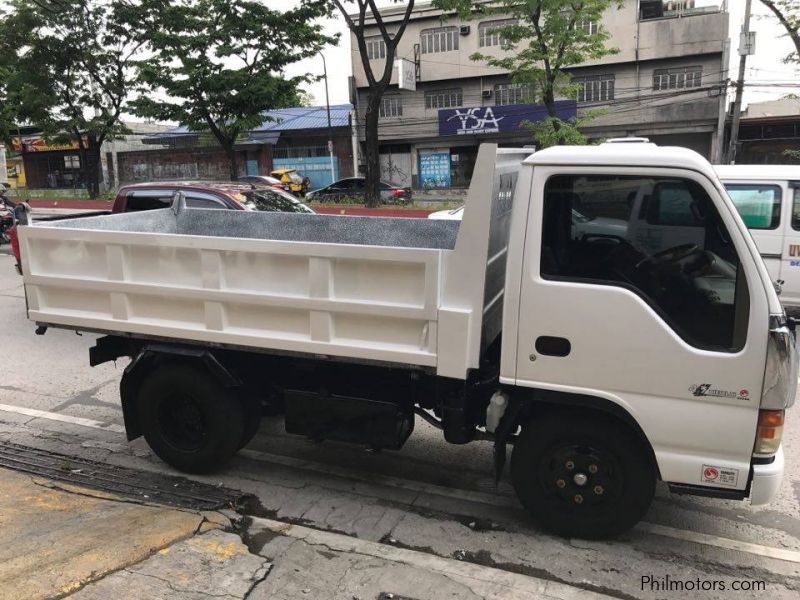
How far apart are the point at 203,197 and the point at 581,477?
600 cm

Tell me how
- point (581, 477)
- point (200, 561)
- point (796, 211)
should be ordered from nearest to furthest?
1. point (200, 561)
2. point (581, 477)
3. point (796, 211)

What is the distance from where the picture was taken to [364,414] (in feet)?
13.5

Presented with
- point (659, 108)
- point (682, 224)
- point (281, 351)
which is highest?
point (659, 108)

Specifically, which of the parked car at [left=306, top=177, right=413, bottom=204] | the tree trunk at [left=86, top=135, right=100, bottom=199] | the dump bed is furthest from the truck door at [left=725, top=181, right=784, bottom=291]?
the tree trunk at [left=86, top=135, right=100, bottom=199]

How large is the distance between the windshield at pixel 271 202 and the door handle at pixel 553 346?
17.1 feet

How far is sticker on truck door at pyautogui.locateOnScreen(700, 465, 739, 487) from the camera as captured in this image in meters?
3.36

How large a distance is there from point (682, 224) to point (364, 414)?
2118 millimetres

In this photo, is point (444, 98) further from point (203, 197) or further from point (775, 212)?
point (203, 197)

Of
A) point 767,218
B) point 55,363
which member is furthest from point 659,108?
point 55,363

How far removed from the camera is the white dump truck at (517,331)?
329cm

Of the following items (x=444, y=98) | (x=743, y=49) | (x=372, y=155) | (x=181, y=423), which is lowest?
(x=181, y=423)

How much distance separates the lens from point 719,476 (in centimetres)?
339

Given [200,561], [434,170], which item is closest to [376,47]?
[434,170]

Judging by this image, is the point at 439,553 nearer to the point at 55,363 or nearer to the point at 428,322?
the point at 428,322
